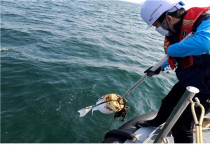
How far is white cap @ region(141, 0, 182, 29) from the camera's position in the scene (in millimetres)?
2529

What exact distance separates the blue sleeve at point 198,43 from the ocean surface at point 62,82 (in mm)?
3220

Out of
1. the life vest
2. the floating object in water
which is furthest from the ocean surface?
the life vest

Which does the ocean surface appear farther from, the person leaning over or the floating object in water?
the person leaning over

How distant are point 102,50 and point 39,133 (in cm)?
659

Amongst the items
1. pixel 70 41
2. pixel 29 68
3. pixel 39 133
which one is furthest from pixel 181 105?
pixel 70 41

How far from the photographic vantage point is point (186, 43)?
90.8 inches

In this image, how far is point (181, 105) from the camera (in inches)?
79.0

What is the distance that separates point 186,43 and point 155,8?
73 cm

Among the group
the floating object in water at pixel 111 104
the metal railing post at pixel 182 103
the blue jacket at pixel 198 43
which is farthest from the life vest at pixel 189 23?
the floating object in water at pixel 111 104

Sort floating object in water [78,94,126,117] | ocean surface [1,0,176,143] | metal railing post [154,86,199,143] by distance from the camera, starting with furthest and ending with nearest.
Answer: ocean surface [1,0,176,143], floating object in water [78,94,126,117], metal railing post [154,86,199,143]

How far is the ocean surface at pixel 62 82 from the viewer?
4.59m

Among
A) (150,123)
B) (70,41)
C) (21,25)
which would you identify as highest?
(150,123)

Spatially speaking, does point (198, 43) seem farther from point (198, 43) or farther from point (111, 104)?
point (111, 104)

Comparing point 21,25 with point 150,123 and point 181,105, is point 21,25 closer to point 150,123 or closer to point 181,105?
point 150,123
